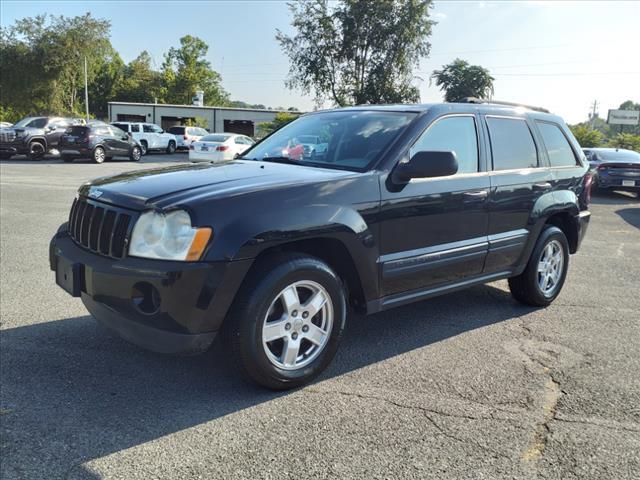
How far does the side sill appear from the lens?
12.4 feet

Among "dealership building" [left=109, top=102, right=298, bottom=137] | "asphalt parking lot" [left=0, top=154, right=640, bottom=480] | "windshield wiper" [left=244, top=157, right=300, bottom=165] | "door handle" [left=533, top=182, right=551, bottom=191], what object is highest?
"dealership building" [left=109, top=102, right=298, bottom=137]

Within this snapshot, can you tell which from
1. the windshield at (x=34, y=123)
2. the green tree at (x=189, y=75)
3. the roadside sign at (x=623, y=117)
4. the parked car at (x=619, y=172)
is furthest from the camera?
the green tree at (x=189, y=75)

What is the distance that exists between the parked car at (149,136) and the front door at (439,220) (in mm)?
26723

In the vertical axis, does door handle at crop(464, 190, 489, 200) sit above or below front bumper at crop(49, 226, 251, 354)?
above

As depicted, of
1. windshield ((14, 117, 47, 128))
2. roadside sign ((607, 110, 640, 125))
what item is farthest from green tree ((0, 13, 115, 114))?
roadside sign ((607, 110, 640, 125))

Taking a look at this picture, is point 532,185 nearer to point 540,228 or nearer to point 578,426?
point 540,228

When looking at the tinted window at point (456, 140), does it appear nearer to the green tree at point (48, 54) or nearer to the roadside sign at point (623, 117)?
the green tree at point (48, 54)

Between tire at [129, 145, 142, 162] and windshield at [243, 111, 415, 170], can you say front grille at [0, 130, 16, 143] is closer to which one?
tire at [129, 145, 142, 162]

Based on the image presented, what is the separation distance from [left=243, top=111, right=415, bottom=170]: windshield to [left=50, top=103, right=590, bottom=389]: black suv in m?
0.02

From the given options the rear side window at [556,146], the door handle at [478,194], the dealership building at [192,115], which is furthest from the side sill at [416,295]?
the dealership building at [192,115]

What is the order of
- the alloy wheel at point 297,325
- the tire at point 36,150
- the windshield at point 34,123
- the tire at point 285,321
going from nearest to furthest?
the tire at point 285,321
the alloy wheel at point 297,325
the tire at point 36,150
the windshield at point 34,123

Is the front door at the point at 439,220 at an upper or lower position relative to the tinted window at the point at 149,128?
lower

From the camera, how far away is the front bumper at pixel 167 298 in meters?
2.88

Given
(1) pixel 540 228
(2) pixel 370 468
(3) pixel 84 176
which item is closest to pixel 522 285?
(1) pixel 540 228
